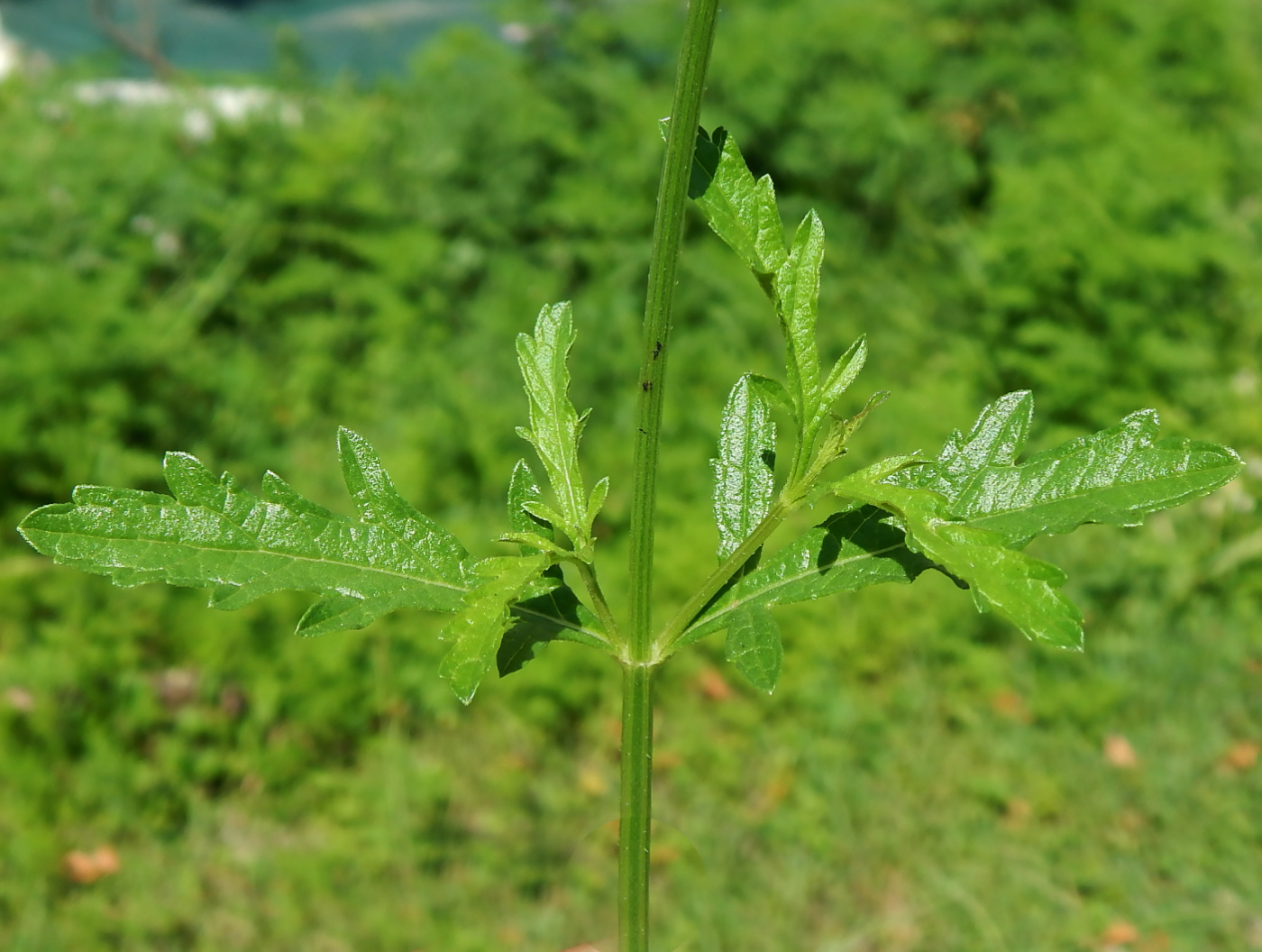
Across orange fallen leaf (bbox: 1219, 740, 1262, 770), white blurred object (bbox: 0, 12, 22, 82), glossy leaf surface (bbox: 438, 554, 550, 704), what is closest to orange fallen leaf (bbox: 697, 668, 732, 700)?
orange fallen leaf (bbox: 1219, 740, 1262, 770)

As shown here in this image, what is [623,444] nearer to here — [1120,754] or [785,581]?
[1120,754]

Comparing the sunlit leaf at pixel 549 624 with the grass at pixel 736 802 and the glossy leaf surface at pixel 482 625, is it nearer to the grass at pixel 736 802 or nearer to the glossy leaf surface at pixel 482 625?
the glossy leaf surface at pixel 482 625

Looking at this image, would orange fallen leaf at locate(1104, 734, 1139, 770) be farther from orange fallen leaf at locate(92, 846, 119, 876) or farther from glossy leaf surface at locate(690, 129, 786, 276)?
glossy leaf surface at locate(690, 129, 786, 276)

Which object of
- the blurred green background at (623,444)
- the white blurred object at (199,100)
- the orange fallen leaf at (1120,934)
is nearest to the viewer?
the orange fallen leaf at (1120,934)

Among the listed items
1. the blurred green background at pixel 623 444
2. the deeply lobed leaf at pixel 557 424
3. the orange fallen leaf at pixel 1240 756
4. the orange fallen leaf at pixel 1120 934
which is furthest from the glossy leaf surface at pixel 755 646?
the orange fallen leaf at pixel 1240 756

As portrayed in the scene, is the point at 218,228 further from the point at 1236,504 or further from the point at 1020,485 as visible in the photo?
the point at 1020,485

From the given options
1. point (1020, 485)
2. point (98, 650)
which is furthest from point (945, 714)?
point (1020, 485)
